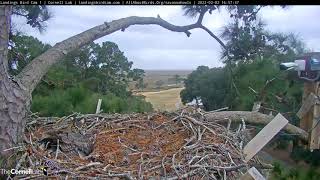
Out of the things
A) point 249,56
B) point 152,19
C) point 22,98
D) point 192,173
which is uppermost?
point 152,19

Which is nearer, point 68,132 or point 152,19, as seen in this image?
point 68,132

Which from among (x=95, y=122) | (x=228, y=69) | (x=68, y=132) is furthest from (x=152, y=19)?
(x=68, y=132)

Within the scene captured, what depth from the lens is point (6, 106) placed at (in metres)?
2.63

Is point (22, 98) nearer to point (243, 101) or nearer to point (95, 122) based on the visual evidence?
point (95, 122)

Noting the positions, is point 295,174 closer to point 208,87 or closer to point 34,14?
point 34,14

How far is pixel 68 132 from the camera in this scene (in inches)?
111

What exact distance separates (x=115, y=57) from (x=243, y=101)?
93.8 inches

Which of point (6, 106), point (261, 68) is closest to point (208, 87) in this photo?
point (261, 68)

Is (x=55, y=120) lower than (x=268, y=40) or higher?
lower

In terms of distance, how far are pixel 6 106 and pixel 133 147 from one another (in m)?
0.89

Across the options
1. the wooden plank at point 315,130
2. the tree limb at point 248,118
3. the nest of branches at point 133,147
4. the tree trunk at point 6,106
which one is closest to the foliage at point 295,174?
the nest of branches at point 133,147

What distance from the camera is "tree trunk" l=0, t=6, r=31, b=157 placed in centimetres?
259

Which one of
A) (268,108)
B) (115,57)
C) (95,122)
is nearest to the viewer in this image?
(95,122)

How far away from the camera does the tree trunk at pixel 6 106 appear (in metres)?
2.59
